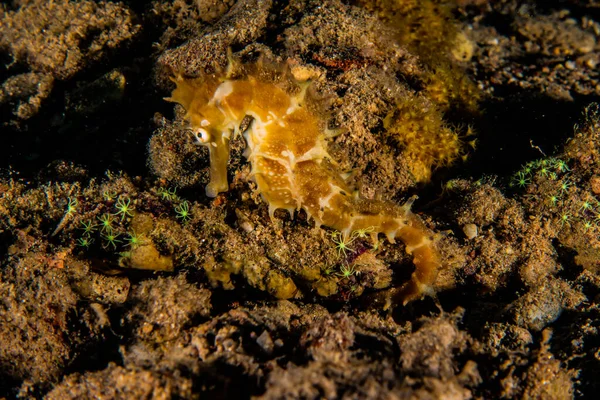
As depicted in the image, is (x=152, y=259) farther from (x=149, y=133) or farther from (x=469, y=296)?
(x=469, y=296)

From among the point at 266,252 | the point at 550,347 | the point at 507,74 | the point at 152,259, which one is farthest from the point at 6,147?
the point at 507,74

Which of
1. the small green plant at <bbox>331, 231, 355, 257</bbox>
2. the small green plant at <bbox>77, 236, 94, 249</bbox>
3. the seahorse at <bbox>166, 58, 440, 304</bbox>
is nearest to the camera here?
the seahorse at <bbox>166, 58, 440, 304</bbox>

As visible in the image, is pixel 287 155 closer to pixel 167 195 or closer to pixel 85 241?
pixel 167 195

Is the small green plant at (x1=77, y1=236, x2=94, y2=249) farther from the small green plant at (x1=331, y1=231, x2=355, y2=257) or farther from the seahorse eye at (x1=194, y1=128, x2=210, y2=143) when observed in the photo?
the small green plant at (x1=331, y1=231, x2=355, y2=257)

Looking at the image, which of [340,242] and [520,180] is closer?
[340,242]

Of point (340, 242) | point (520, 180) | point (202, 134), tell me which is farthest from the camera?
point (520, 180)

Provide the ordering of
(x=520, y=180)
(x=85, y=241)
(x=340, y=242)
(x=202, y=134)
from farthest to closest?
(x=520, y=180) < (x=340, y=242) < (x=85, y=241) < (x=202, y=134)

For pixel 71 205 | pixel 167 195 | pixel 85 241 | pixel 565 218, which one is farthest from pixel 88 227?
pixel 565 218

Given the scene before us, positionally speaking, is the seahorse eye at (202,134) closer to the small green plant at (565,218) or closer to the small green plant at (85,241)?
the small green plant at (85,241)

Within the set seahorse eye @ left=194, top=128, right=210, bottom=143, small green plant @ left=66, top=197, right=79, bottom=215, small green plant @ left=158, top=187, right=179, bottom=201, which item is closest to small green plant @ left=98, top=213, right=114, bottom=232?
small green plant @ left=66, top=197, right=79, bottom=215
